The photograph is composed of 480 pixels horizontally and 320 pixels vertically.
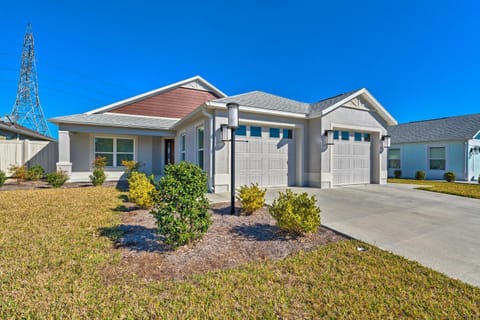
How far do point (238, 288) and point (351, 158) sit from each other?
978cm

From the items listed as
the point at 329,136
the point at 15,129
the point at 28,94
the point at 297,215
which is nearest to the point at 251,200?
the point at 297,215

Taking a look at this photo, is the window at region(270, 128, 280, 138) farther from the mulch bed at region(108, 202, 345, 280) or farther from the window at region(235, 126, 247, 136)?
the mulch bed at region(108, 202, 345, 280)

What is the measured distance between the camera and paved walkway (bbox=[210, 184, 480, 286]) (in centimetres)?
294

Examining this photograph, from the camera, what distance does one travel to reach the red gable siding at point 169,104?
12741mm

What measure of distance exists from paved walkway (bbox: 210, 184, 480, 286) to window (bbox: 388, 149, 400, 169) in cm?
1204

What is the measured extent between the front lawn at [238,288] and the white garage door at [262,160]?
17.4ft

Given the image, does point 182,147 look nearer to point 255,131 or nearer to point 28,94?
point 255,131

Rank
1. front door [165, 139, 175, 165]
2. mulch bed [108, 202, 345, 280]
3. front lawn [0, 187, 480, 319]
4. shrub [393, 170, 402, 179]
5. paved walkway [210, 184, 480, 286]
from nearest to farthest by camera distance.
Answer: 1. front lawn [0, 187, 480, 319]
2. mulch bed [108, 202, 345, 280]
3. paved walkway [210, 184, 480, 286]
4. front door [165, 139, 175, 165]
5. shrub [393, 170, 402, 179]

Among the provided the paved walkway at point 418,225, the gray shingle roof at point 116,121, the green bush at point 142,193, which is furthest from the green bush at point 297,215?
the gray shingle roof at point 116,121

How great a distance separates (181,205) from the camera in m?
3.13

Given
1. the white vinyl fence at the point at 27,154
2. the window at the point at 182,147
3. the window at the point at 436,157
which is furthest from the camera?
the window at the point at 436,157

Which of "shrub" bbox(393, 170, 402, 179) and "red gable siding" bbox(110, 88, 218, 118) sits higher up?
"red gable siding" bbox(110, 88, 218, 118)

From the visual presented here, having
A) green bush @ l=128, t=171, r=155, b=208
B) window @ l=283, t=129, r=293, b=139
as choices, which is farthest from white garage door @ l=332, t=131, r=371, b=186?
green bush @ l=128, t=171, r=155, b=208

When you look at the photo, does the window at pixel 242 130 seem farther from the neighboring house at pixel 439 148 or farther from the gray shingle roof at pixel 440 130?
the gray shingle roof at pixel 440 130
